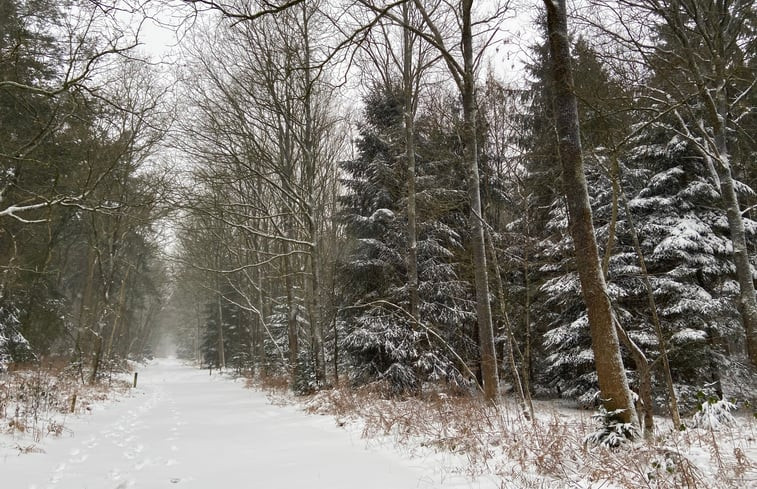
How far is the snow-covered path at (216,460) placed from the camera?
4203 millimetres

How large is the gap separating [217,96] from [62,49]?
509 centimetres

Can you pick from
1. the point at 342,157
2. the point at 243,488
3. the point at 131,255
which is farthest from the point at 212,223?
the point at 243,488

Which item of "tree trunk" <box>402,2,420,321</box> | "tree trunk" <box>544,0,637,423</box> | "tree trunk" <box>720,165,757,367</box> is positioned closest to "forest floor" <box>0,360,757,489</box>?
"tree trunk" <box>544,0,637,423</box>

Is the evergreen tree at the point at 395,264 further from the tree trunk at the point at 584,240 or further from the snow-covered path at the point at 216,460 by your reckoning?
the tree trunk at the point at 584,240

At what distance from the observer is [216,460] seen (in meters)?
5.38

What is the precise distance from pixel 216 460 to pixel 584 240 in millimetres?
5337

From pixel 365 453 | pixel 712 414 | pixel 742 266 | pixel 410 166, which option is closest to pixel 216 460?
pixel 365 453

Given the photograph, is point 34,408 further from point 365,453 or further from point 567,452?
point 567,452

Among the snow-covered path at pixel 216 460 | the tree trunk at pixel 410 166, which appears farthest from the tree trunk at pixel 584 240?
the tree trunk at pixel 410 166

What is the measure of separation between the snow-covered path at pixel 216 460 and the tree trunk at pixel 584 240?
163 cm

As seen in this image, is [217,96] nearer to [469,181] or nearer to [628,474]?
[469,181]

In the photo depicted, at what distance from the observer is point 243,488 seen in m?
4.06

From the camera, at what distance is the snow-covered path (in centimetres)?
420

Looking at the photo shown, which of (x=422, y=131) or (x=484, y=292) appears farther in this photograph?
(x=422, y=131)
